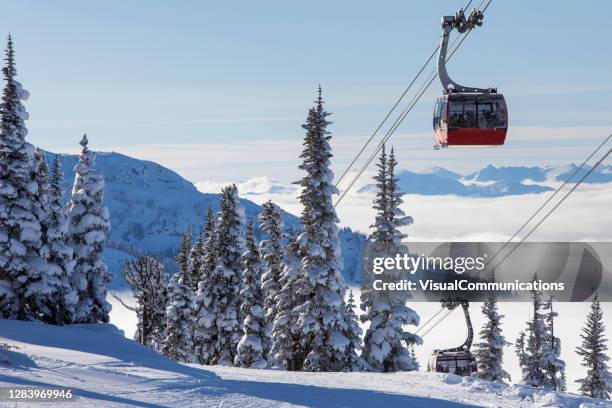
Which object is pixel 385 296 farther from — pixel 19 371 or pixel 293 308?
pixel 19 371

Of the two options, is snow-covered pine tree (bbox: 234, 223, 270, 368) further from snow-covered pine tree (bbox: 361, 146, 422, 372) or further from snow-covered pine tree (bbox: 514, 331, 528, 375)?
snow-covered pine tree (bbox: 514, 331, 528, 375)

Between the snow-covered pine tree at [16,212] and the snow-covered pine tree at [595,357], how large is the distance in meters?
45.6

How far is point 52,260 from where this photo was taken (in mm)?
35562

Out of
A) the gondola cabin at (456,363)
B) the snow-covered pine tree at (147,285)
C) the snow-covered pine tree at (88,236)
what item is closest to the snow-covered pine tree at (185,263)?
the snow-covered pine tree at (147,285)

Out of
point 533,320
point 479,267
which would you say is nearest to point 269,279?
point 479,267

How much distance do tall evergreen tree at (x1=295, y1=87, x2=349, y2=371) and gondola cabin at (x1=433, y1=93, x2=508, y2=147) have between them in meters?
11.7

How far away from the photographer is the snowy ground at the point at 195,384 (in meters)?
17.1

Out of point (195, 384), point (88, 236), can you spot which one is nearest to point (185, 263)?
point (88, 236)

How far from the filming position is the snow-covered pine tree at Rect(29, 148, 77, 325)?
3372 centimetres

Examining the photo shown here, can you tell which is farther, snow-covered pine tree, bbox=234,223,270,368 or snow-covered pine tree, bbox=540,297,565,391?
snow-covered pine tree, bbox=540,297,565,391

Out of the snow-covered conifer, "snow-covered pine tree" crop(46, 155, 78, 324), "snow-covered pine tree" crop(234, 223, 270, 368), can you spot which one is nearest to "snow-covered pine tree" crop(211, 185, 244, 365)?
"snow-covered pine tree" crop(234, 223, 270, 368)

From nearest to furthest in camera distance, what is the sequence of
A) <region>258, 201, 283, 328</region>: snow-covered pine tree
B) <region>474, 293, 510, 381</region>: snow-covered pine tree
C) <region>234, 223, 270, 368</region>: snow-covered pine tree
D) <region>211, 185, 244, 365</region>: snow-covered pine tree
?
<region>258, 201, 283, 328</region>: snow-covered pine tree
<region>234, 223, 270, 368</region>: snow-covered pine tree
<region>211, 185, 244, 365</region>: snow-covered pine tree
<region>474, 293, 510, 381</region>: snow-covered pine tree

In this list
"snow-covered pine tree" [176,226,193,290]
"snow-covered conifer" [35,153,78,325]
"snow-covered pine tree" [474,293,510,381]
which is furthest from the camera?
"snow-covered pine tree" [474,293,510,381]

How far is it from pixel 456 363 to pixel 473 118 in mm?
16758
